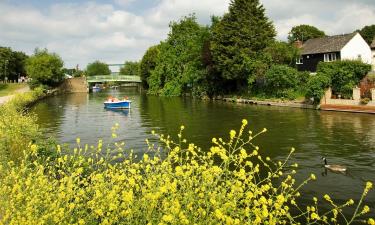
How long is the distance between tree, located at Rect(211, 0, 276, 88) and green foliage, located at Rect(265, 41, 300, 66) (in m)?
1.19

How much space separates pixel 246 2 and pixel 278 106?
842 inches

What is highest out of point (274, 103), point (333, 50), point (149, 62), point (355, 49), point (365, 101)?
point (149, 62)

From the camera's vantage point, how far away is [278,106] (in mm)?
55000

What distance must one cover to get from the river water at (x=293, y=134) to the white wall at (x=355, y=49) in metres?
25.6

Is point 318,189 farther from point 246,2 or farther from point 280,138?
point 246,2

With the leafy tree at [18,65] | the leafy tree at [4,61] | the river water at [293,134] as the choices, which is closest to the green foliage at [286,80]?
the river water at [293,134]

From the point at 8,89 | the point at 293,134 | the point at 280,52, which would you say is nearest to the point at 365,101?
the point at 293,134

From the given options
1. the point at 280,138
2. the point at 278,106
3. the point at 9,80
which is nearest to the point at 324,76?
A: the point at 278,106

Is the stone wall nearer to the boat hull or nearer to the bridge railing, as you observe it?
the boat hull

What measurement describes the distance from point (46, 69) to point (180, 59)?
40755 millimetres

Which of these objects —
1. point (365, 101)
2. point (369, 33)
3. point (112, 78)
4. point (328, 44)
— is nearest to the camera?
point (365, 101)

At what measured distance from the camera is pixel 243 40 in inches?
2566

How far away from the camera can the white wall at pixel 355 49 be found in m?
68.1

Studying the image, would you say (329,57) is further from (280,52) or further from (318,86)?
(318,86)
